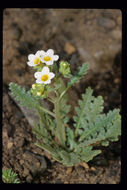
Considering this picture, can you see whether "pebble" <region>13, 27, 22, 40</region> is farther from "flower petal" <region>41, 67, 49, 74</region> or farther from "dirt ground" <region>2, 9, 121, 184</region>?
"flower petal" <region>41, 67, 49, 74</region>

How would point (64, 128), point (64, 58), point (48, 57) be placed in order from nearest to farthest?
point (48, 57) < point (64, 128) < point (64, 58)

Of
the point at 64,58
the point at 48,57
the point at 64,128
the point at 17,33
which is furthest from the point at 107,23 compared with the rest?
the point at 48,57

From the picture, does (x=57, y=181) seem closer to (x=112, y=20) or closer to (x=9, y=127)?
(x=9, y=127)

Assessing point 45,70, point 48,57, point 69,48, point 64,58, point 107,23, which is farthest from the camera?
point 107,23

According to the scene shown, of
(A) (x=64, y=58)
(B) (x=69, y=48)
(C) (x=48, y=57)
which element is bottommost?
(C) (x=48, y=57)

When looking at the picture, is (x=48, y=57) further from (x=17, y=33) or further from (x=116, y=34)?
(x=116, y=34)

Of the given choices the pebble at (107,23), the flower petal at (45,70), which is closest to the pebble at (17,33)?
the pebble at (107,23)

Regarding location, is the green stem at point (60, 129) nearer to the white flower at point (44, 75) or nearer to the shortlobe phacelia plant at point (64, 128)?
the shortlobe phacelia plant at point (64, 128)

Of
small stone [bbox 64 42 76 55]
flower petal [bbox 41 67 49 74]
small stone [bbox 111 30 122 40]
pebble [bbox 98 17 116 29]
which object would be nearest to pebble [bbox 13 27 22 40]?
small stone [bbox 64 42 76 55]

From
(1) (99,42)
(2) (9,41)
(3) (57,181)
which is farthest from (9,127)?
(1) (99,42)
